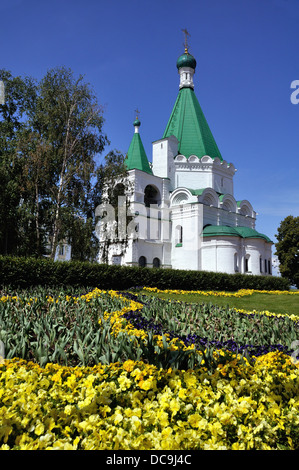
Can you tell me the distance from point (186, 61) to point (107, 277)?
29.0m

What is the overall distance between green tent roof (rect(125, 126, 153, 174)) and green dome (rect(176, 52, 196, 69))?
1097 cm

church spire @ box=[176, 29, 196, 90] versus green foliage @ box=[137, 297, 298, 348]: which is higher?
church spire @ box=[176, 29, 196, 90]

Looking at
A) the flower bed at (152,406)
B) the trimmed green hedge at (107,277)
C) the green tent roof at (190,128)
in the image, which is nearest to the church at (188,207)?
the green tent roof at (190,128)

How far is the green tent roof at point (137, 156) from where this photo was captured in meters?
28.8

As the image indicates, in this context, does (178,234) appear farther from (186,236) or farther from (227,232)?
(227,232)

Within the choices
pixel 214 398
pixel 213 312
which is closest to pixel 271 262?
pixel 213 312

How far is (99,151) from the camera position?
18.1m

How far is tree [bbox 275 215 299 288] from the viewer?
30203mm

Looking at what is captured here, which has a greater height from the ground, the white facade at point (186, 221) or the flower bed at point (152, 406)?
the white facade at point (186, 221)

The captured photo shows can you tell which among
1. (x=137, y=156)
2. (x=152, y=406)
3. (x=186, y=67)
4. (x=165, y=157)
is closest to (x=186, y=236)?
(x=165, y=157)

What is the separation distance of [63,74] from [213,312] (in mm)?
15605

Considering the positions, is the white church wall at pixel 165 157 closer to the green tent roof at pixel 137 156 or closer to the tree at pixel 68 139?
the green tent roof at pixel 137 156

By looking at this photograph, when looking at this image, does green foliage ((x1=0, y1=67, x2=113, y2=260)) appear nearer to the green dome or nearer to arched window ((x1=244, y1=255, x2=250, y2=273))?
arched window ((x1=244, y1=255, x2=250, y2=273))

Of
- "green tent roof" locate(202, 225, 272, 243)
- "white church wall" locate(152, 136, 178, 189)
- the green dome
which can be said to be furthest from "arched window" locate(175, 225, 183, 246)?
the green dome
